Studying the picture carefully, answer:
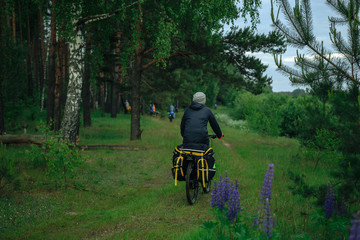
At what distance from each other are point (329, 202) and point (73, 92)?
8.58m

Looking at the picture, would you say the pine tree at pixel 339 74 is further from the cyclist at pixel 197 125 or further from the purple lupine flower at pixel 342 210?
the cyclist at pixel 197 125

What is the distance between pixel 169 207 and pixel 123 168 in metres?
4.13

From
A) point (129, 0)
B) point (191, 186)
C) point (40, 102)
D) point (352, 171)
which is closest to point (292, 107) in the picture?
point (129, 0)

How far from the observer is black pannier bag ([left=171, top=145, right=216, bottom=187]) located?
237 inches

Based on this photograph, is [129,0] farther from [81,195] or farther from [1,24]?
[1,24]

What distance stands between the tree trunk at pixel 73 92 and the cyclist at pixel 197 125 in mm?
5250

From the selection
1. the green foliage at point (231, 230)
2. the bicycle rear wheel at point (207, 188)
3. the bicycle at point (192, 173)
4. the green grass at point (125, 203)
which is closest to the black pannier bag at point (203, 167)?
the bicycle at point (192, 173)

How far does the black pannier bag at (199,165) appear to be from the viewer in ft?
19.7

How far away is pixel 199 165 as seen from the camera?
19.8ft

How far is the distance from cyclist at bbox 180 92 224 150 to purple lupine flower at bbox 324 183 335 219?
2787 mm

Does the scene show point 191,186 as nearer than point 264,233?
No

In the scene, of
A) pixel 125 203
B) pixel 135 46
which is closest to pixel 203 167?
pixel 125 203

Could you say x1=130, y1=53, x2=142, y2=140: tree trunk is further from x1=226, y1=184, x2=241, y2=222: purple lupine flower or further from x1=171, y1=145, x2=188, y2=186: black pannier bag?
x1=226, y1=184, x2=241, y2=222: purple lupine flower

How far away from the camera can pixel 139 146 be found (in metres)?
13.9
